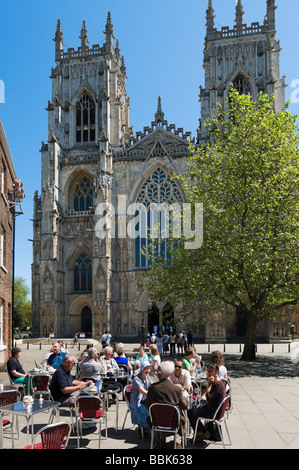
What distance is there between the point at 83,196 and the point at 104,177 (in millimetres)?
3569

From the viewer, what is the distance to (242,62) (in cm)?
3775

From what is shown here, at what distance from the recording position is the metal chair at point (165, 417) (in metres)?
6.27

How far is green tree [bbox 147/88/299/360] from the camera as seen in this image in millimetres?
16469

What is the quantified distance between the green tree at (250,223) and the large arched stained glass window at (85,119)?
22.4 metres

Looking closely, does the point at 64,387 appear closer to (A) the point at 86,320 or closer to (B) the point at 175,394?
(B) the point at 175,394

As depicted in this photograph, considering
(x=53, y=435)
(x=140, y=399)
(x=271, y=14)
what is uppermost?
(x=271, y=14)

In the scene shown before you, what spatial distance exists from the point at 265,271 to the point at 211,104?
2417 centimetres

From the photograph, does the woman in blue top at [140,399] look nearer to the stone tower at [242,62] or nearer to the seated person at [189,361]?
the seated person at [189,361]

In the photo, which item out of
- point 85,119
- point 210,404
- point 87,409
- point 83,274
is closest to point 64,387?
point 87,409

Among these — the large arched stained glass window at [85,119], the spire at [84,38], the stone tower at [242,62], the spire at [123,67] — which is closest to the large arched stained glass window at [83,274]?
the large arched stained glass window at [85,119]

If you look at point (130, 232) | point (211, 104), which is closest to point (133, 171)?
point (130, 232)

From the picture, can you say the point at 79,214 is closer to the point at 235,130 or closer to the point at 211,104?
the point at 211,104

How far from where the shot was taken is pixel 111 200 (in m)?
36.4

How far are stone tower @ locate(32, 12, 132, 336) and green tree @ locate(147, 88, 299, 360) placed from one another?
1696cm
